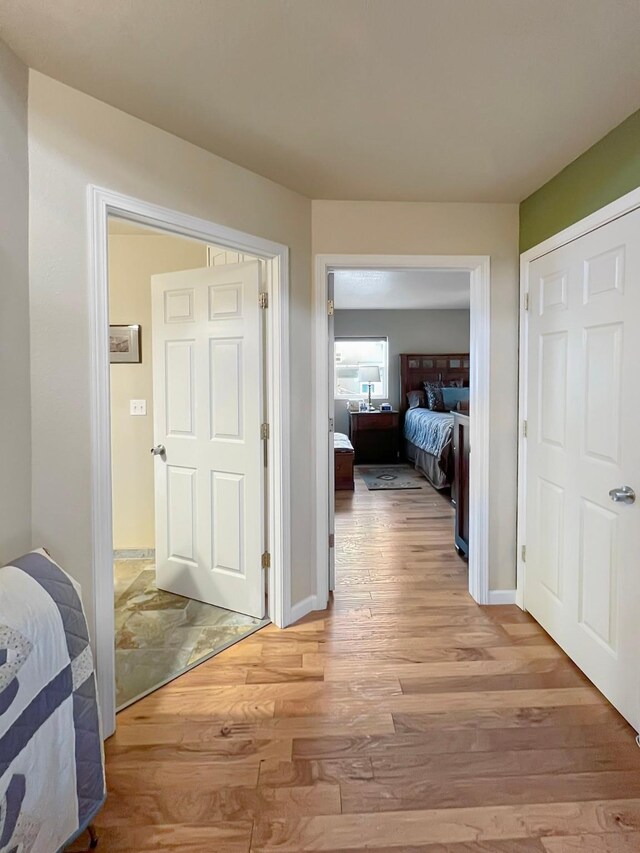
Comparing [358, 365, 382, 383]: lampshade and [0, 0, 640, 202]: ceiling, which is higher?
[0, 0, 640, 202]: ceiling

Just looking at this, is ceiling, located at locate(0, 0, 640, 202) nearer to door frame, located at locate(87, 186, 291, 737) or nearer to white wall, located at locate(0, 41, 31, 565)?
white wall, located at locate(0, 41, 31, 565)

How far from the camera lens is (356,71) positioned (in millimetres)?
1414

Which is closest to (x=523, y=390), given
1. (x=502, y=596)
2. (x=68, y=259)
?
(x=502, y=596)

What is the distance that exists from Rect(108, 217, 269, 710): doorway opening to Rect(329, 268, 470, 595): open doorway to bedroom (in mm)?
613

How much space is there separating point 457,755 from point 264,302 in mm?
2084

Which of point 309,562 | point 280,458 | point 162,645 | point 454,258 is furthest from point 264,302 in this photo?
point 162,645

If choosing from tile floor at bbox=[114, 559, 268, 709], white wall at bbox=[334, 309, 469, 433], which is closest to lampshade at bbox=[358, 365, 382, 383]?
white wall at bbox=[334, 309, 469, 433]

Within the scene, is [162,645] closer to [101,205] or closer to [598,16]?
[101,205]

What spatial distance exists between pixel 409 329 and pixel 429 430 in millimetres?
2418

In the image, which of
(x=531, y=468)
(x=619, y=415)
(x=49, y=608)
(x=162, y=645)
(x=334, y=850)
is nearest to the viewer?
(x=49, y=608)

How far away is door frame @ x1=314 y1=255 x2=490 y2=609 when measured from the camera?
2.49 metres

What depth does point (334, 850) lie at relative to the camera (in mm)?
1250

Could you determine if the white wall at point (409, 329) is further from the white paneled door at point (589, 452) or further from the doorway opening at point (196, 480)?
the white paneled door at point (589, 452)

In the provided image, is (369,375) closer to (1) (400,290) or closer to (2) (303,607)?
(1) (400,290)
